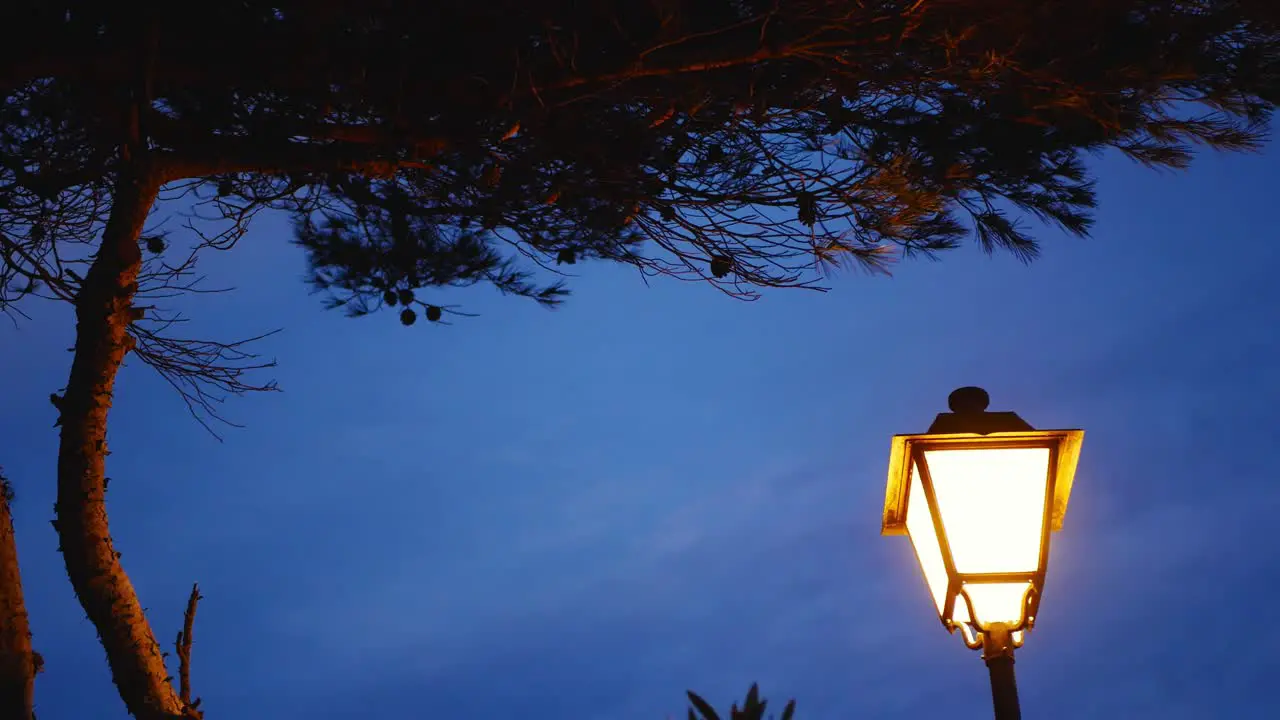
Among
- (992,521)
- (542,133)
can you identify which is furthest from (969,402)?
(542,133)

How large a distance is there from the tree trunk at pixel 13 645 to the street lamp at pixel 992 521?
2724 mm

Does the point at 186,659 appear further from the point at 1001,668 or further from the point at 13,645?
the point at 1001,668

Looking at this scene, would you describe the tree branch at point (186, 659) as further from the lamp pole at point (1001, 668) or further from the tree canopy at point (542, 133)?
the lamp pole at point (1001, 668)

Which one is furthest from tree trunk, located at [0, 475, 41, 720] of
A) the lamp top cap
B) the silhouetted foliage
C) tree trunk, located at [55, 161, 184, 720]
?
the lamp top cap

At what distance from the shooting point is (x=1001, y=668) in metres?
2.38

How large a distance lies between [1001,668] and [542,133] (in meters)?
2.74

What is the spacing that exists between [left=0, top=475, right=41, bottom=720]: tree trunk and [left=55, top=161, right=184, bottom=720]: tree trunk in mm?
170

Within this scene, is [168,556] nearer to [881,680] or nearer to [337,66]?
[881,680]

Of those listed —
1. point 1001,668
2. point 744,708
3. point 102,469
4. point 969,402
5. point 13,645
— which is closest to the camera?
point 744,708

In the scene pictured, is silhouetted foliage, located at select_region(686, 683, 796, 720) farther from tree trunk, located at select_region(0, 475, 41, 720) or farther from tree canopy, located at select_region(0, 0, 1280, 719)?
tree trunk, located at select_region(0, 475, 41, 720)

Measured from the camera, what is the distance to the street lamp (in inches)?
95.1

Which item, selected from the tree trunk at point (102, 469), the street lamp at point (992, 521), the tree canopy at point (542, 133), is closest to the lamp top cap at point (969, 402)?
the street lamp at point (992, 521)

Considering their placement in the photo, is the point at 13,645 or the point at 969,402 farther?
the point at 13,645

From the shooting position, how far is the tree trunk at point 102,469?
136 inches
